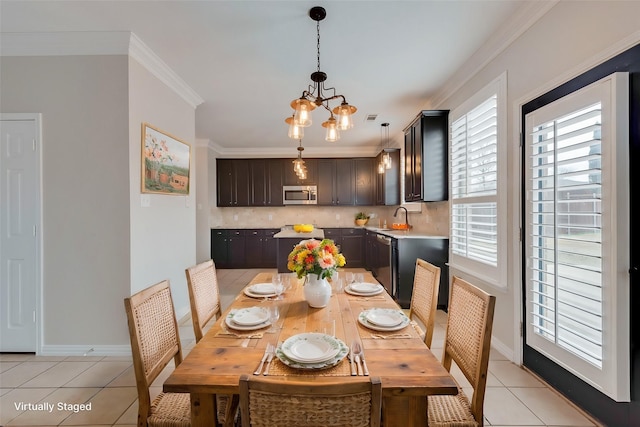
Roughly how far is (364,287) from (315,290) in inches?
18.9

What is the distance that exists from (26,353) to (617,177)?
4.33 m

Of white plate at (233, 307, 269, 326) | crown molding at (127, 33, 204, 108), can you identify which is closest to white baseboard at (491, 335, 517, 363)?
white plate at (233, 307, 269, 326)

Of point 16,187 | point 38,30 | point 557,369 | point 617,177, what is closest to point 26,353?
point 16,187

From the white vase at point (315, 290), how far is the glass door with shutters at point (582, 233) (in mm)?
1424

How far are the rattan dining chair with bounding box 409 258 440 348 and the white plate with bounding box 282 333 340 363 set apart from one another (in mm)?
733

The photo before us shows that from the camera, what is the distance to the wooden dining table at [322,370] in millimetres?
888

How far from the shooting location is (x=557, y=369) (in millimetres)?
1880

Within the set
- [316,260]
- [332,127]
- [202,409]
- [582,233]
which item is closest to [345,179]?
[332,127]

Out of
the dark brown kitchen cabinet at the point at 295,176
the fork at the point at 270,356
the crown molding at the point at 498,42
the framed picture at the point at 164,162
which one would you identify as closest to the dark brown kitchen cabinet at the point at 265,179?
the dark brown kitchen cabinet at the point at 295,176

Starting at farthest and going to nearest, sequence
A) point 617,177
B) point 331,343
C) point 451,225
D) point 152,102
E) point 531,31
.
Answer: point 451,225, point 152,102, point 531,31, point 617,177, point 331,343

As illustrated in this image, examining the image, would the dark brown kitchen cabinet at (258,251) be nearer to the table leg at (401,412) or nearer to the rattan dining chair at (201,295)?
the rattan dining chair at (201,295)

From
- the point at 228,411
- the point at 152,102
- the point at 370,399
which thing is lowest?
the point at 228,411

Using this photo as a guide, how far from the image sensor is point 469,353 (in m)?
1.25

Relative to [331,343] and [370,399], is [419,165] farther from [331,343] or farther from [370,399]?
[370,399]
